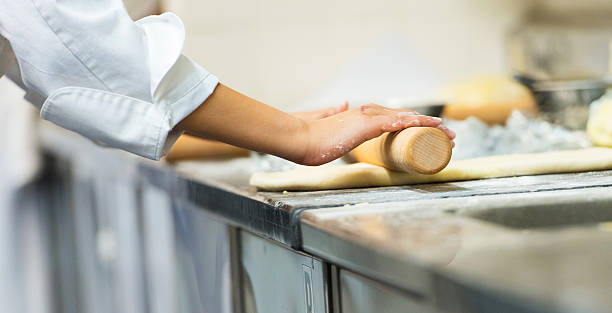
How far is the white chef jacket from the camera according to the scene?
0.56 metres

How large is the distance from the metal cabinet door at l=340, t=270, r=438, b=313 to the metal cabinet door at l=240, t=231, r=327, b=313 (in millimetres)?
32

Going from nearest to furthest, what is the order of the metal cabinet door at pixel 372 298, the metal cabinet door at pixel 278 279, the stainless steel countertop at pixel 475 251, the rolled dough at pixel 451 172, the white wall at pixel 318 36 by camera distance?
the stainless steel countertop at pixel 475 251 < the metal cabinet door at pixel 372 298 < the metal cabinet door at pixel 278 279 < the rolled dough at pixel 451 172 < the white wall at pixel 318 36

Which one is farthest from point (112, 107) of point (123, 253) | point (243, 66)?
point (243, 66)

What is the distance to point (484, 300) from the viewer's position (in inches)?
10.9

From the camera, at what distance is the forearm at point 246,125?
0.60 metres

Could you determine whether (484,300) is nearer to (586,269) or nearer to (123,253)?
(586,269)

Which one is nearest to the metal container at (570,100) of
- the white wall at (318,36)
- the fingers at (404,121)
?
the fingers at (404,121)

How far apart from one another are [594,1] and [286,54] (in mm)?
774

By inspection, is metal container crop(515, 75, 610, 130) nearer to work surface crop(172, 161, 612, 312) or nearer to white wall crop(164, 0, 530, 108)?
work surface crop(172, 161, 612, 312)

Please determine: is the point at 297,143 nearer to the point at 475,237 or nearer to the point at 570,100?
the point at 475,237

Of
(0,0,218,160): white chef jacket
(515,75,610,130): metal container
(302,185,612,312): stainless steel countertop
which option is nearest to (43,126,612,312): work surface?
(302,185,612,312): stainless steel countertop

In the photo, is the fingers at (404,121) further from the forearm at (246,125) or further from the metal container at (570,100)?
the metal container at (570,100)

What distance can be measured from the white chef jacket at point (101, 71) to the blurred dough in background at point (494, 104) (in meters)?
0.47

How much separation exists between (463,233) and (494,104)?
0.63 m
